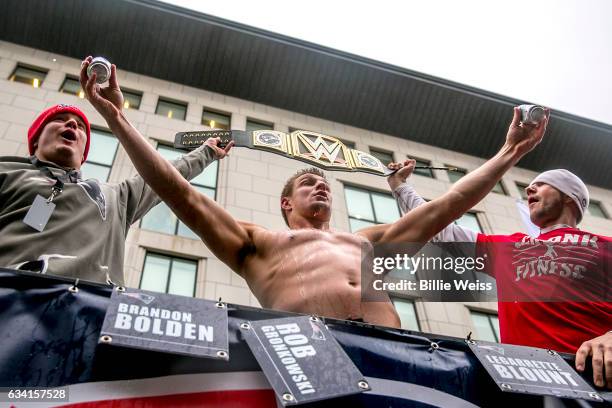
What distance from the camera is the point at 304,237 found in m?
3.92

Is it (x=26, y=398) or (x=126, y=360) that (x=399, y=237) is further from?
(x=26, y=398)

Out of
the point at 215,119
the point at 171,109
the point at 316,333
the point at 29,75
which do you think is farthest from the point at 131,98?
the point at 316,333

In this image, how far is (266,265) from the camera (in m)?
3.62

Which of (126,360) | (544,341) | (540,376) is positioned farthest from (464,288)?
(126,360)

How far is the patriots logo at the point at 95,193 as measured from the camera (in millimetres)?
3594

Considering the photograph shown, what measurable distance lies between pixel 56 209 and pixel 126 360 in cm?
174

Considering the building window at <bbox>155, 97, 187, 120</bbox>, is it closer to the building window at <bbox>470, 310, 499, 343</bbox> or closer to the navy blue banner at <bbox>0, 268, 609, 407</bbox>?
the building window at <bbox>470, 310, 499, 343</bbox>

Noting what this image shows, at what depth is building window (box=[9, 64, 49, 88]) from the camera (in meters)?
13.3

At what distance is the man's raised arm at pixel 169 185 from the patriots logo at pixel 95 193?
23.0 inches

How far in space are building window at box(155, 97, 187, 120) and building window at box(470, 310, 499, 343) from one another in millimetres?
9185

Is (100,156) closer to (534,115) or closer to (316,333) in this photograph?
(534,115)

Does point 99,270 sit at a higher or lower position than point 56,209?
lower

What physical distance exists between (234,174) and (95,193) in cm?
886

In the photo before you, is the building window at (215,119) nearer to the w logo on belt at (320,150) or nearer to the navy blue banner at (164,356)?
the w logo on belt at (320,150)
